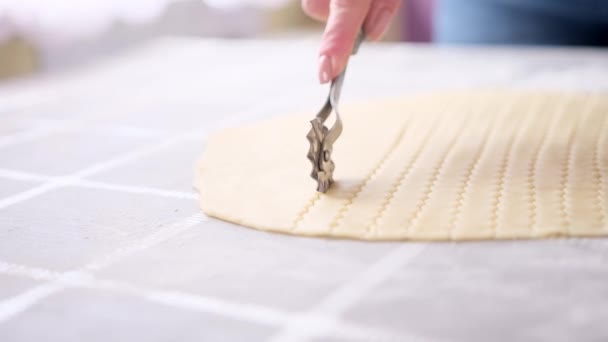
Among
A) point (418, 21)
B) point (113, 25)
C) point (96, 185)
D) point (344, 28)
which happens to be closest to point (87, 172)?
point (96, 185)

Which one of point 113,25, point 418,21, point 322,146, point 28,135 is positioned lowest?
point 418,21

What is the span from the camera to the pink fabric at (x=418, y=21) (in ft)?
8.09

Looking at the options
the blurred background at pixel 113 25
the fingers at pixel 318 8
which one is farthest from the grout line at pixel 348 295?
the blurred background at pixel 113 25

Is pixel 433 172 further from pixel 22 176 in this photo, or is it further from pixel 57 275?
pixel 22 176

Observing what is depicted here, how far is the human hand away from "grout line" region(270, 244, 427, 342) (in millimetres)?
209

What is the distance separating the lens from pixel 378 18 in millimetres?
768

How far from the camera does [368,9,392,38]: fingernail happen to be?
2.51 ft

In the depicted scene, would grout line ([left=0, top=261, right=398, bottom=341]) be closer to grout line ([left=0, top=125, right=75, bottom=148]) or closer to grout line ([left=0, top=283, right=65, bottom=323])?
grout line ([left=0, top=283, right=65, bottom=323])

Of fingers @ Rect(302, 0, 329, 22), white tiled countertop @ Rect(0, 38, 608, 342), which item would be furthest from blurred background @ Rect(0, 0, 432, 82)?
fingers @ Rect(302, 0, 329, 22)

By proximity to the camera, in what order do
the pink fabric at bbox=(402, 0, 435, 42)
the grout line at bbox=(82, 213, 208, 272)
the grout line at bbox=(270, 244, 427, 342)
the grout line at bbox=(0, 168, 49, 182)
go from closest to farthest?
1. the grout line at bbox=(270, 244, 427, 342)
2. the grout line at bbox=(82, 213, 208, 272)
3. the grout line at bbox=(0, 168, 49, 182)
4. the pink fabric at bbox=(402, 0, 435, 42)

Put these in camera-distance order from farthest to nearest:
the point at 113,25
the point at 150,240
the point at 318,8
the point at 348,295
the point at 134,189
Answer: the point at 113,25 < the point at 318,8 < the point at 134,189 < the point at 150,240 < the point at 348,295

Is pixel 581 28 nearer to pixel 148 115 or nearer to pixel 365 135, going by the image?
pixel 365 135

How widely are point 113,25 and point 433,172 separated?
158 cm

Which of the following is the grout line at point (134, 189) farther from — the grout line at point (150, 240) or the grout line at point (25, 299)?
the grout line at point (25, 299)
